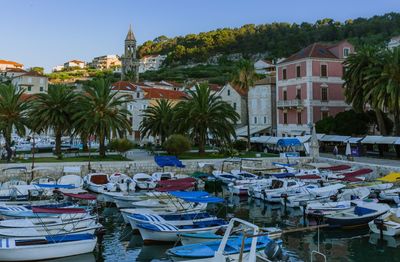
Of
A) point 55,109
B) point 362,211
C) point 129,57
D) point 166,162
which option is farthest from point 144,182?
point 129,57

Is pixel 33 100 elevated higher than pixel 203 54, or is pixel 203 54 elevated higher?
pixel 203 54

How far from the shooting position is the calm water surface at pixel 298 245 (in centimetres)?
1939

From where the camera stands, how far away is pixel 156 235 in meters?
21.0

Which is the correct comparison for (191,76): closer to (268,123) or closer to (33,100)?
(268,123)

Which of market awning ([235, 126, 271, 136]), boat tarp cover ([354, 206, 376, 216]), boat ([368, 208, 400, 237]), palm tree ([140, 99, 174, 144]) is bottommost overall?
boat ([368, 208, 400, 237])

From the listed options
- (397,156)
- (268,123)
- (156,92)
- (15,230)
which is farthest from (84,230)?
(156,92)

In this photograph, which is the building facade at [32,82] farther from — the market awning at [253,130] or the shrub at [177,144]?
the shrub at [177,144]

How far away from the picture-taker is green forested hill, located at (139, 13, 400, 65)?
14212 centimetres

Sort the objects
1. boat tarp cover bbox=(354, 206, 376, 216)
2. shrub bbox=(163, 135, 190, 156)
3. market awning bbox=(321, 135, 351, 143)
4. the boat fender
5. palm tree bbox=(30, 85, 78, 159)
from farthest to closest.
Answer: market awning bbox=(321, 135, 351, 143)
shrub bbox=(163, 135, 190, 156)
palm tree bbox=(30, 85, 78, 159)
boat tarp cover bbox=(354, 206, 376, 216)
the boat fender

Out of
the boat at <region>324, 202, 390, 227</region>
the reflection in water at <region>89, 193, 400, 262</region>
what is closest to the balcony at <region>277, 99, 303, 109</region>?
the reflection in water at <region>89, 193, 400, 262</region>

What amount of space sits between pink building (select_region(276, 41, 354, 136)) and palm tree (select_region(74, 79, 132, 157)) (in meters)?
27.0

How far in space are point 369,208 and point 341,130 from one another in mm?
32991

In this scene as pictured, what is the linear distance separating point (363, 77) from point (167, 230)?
1519 inches

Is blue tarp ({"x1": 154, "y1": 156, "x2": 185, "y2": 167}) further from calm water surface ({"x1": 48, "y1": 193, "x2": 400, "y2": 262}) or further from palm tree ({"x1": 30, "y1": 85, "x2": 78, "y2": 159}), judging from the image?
calm water surface ({"x1": 48, "y1": 193, "x2": 400, "y2": 262})
